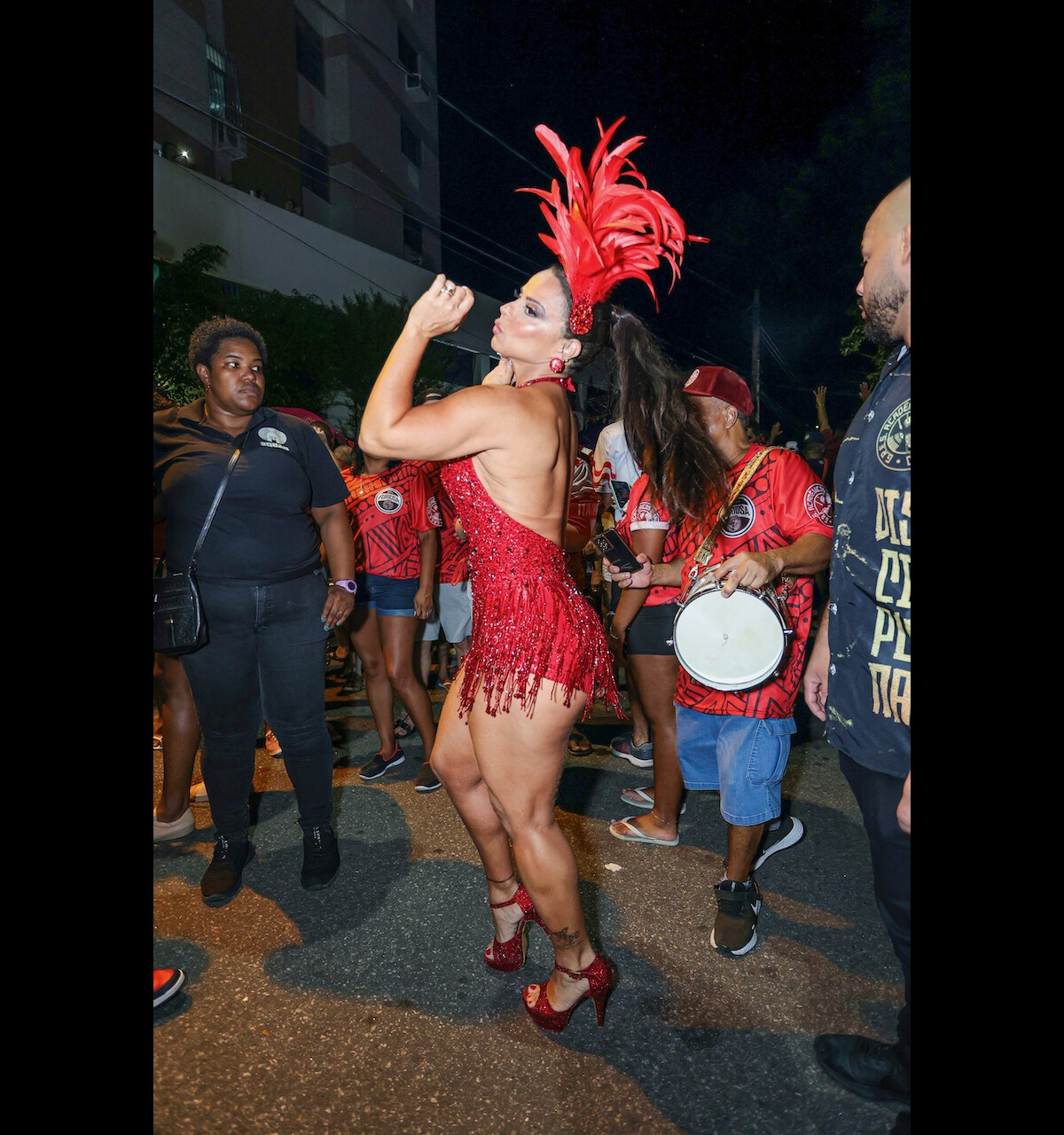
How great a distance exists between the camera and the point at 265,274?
950 inches

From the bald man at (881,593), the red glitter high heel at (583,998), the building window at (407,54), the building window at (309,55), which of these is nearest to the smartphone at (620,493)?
the bald man at (881,593)

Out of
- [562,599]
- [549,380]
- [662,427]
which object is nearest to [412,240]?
[662,427]

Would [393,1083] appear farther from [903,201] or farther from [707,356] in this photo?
[707,356]

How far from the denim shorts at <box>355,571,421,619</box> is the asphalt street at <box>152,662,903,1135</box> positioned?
117 cm

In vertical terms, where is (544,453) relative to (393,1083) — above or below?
above

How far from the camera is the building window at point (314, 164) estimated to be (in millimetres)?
32594

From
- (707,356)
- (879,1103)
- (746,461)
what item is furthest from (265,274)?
(707,356)

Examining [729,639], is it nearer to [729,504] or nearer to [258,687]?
[729,504]

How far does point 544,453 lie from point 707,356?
49362 millimetres

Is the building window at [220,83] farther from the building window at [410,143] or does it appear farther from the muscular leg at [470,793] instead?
the muscular leg at [470,793]

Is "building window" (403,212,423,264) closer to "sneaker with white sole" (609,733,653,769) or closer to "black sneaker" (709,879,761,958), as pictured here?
"sneaker with white sole" (609,733,653,769)

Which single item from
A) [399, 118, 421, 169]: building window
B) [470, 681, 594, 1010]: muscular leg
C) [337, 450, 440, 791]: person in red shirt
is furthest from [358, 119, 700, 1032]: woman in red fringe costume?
[399, 118, 421, 169]: building window

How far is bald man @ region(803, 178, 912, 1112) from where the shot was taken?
173 centimetres
